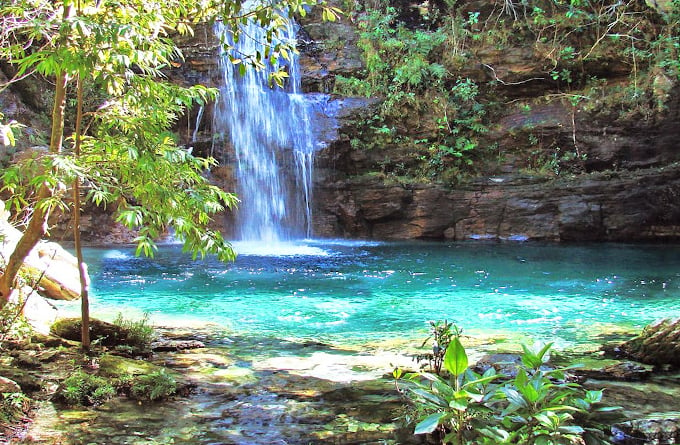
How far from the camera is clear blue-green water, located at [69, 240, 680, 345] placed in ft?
21.9

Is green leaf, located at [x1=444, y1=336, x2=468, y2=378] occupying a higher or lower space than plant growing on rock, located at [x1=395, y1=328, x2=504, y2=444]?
higher

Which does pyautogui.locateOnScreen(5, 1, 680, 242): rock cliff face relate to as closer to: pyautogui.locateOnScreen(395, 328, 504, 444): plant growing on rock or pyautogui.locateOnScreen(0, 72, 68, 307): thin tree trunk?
pyautogui.locateOnScreen(0, 72, 68, 307): thin tree trunk

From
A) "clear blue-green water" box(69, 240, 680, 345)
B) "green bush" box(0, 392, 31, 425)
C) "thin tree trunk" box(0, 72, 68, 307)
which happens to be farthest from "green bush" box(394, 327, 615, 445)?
"clear blue-green water" box(69, 240, 680, 345)

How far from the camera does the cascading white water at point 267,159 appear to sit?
17172 mm

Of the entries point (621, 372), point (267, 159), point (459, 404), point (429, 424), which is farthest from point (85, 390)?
point (267, 159)

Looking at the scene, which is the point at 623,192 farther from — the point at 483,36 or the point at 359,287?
the point at 359,287

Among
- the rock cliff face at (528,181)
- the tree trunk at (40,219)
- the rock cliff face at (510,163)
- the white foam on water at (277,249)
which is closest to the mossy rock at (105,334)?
the tree trunk at (40,219)

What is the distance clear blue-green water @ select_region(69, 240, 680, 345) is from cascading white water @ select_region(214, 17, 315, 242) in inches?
123

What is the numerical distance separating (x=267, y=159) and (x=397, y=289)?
9463 mm

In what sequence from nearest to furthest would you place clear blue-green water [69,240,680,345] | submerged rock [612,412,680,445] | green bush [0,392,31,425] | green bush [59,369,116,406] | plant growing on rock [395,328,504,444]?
plant growing on rock [395,328,504,444] → submerged rock [612,412,680,445] → green bush [0,392,31,425] → green bush [59,369,116,406] → clear blue-green water [69,240,680,345]

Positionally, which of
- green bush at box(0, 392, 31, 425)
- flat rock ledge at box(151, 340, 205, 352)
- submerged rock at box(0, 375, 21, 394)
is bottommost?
flat rock ledge at box(151, 340, 205, 352)

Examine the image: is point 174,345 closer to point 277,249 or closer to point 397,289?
point 397,289

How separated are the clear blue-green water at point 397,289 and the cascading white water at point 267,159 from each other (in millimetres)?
3127

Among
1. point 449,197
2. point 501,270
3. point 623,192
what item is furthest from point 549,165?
point 501,270
